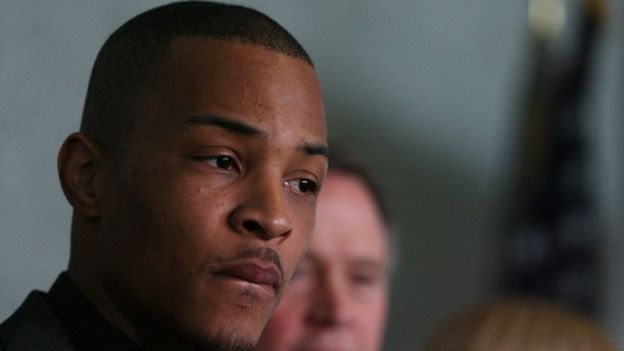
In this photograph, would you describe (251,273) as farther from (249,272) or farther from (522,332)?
(522,332)

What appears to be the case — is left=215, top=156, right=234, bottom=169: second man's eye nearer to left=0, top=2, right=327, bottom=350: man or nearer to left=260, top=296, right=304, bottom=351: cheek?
left=0, top=2, right=327, bottom=350: man

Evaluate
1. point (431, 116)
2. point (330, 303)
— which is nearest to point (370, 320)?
point (330, 303)

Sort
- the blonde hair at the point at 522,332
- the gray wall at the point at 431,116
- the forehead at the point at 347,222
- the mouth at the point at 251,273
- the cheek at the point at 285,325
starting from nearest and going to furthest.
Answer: the mouth at the point at 251,273, the cheek at the point at 285,325, the forehead at the point at 347,222, the blonde hair at the point at 522,332, the gray wall at the point at 431,116

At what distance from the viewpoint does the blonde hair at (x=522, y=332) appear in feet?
5.13

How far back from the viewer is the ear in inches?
28.9

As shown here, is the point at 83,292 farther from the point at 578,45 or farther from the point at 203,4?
the point at 578,45

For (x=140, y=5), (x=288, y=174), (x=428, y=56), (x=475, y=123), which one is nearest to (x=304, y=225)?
(x=288, y=174)

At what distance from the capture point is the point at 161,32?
74 cm

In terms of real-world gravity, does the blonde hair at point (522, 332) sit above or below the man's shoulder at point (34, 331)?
above

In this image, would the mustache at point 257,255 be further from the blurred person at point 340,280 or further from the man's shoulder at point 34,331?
the blurred person at point 340,280

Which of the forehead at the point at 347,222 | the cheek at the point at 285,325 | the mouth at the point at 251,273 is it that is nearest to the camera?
the mouth at the point at 251,273

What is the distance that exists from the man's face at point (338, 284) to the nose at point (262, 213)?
0.51 m

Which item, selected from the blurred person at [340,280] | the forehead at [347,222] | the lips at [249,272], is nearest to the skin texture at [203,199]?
the lips at [249,272]

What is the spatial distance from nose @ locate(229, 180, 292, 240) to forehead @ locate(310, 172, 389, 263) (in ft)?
2.03
